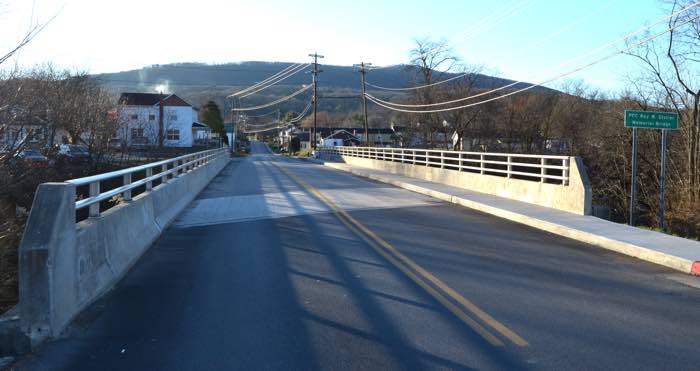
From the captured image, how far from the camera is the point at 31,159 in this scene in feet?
47.0

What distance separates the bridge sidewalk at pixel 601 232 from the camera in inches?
389

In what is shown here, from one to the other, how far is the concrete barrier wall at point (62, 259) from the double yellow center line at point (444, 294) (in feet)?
12.8

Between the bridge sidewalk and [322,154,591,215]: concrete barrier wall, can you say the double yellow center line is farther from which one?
[322,154,591,215]: concrete barrier wall

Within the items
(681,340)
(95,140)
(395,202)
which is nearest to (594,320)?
(681,340)

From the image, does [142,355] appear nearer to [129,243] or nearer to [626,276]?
[129,243]

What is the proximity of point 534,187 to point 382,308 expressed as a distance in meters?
11.8

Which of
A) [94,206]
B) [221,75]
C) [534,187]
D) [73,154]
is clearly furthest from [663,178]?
[221,75]

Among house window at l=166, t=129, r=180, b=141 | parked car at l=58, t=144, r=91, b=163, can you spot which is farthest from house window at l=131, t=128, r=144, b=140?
house window at l=166, t=129, r=180, b=141

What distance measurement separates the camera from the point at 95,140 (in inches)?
893

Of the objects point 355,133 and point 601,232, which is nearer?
point 601,232

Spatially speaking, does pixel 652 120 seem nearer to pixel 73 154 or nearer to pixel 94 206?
pixel 94 206

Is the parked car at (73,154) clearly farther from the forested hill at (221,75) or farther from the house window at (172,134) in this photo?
the forested hill at (221,75)

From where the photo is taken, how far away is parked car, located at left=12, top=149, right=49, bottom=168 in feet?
41.0

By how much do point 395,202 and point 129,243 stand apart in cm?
1124
